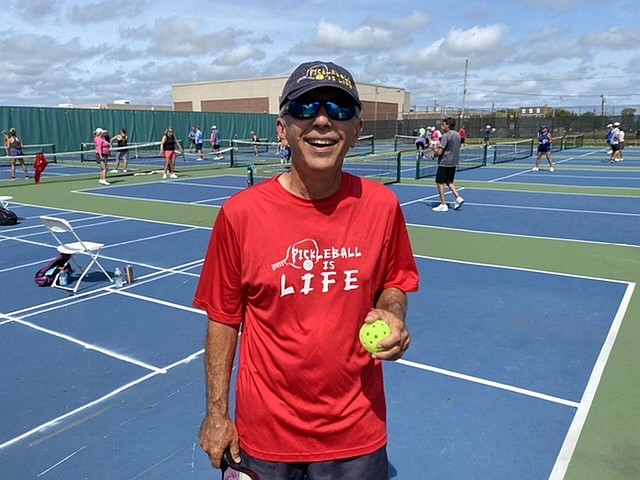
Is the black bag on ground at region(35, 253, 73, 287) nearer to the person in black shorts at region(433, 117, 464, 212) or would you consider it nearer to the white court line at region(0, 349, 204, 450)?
the white court line at region(0, 349, 204, 450)

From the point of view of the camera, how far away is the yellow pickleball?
1.90m

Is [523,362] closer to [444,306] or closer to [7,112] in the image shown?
[444,306]

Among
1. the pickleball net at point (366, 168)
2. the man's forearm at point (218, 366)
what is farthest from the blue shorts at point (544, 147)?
the man's forearm at point (218, 366)

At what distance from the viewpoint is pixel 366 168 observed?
24172 mm

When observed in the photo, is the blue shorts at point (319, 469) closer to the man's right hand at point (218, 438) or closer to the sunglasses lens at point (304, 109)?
the man's right hand at point (218, 438)

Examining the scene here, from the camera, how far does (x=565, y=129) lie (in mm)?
48062

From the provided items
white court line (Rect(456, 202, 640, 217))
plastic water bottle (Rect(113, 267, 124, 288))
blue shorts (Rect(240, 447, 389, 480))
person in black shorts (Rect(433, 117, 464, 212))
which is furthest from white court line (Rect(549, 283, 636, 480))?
white court line (Rect(456, 202, 640, 217))

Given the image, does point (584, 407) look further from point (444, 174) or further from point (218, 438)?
point (444, 174)

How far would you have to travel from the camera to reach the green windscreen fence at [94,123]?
29562 mm

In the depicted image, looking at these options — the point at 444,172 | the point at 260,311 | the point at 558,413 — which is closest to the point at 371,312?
the point at 260,311

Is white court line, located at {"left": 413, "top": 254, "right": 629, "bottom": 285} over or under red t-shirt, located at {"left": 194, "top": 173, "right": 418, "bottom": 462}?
under

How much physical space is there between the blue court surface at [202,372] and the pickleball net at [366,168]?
10.6 metres

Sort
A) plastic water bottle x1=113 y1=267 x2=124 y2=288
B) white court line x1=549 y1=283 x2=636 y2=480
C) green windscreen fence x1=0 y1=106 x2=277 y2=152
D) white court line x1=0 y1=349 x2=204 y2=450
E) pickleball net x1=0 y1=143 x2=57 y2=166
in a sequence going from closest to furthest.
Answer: white court line x1=549 y1=283 x2=636 y2=480 → white court line x1=0 y1=349 x2=204 y2=450 → plastic water bottle x1=113 y1=267 x2=124 y2=288 → pickleball net x1=0 y1=143 x2=57 y2=166 → green windscreen fence x1=0 y1=106 x2=277 y2=152

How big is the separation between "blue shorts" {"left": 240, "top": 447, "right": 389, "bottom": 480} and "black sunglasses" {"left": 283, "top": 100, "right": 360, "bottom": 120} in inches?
48.9
